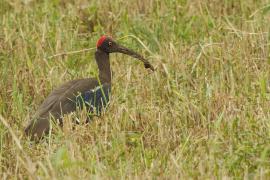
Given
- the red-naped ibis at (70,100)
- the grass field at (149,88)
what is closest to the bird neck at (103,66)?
the red-naped ibis at (70,100)

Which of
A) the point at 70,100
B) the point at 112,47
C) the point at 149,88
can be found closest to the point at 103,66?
the point at 112,47

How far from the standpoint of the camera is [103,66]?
962cm

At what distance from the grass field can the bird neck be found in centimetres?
14

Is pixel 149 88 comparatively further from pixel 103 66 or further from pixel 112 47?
pixel 112 47

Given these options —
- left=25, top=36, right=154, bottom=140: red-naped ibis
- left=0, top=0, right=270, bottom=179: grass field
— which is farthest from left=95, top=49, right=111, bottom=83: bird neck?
left=0, top=0, right=270, bottom=179: grass field

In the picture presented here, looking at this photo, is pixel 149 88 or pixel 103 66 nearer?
pixel 149 88

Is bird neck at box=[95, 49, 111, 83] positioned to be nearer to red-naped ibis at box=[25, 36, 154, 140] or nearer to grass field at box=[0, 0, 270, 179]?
red-naped ibis at box=[25, 36, 154, 140]

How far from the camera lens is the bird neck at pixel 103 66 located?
31.1 feet

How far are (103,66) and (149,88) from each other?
0.73 meters

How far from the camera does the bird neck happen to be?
9.48 meters

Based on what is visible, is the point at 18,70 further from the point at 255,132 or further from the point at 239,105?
the point at 255,132

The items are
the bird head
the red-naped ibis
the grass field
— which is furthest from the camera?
the bird head

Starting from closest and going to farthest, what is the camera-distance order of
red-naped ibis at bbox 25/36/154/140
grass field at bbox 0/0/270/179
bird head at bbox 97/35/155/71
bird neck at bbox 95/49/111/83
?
grass field at bbox 0/0/270/179 → red-naped ibis at bbox 25/36/154/140 → bird neck at bbox 95/49/111/83 → bird head at bbox 97/35/155/71

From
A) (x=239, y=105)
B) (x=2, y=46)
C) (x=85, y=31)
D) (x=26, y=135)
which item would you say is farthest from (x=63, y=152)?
(x=85, y=31)
